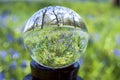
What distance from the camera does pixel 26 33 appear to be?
178 cm

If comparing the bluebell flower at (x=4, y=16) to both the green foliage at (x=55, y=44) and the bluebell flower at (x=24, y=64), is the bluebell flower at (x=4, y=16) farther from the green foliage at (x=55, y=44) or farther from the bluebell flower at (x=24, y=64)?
the green foliage at (x=55, y=44)

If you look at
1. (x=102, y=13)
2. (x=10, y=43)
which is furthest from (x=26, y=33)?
(x=102, y=13)

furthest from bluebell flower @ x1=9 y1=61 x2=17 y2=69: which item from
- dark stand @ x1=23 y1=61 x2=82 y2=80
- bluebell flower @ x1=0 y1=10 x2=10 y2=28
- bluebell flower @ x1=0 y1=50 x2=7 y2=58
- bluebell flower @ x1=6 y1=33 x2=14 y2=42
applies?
bluebell flower @ x1=0 y1=10 x2=10 y2=28

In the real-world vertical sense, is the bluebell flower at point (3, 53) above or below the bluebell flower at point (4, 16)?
above

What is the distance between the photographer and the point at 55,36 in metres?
1.73

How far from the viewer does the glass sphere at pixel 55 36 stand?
68.3 inches

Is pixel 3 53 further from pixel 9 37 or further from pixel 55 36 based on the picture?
pixel 55 36

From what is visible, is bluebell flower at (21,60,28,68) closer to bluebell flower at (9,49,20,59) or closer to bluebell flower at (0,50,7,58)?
bluebell flower at (9,49,20,59)

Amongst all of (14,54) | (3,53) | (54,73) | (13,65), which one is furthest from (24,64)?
(54,73)

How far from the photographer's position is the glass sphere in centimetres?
173

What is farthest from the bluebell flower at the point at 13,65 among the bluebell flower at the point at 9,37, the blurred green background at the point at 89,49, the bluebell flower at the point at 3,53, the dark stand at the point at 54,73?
the dark stand at the point at 54,73

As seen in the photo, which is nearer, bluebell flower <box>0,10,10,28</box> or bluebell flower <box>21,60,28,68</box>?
bluebell flower <box>21,60,28,68</box>

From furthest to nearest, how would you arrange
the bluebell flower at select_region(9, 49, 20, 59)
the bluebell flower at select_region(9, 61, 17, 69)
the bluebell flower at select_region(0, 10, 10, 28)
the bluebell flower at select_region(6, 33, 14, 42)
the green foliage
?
the bluebell flower at select_region(0, 10, 10, 28) → the bluebell flower at select_region(6, 33, 14, 42) → the bluebell flower at select_region(9, 49, 20, 59) → the bluebell flower at select_region(9, 61, 17, 69) → the green foliage

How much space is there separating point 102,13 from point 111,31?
1.99 metres
